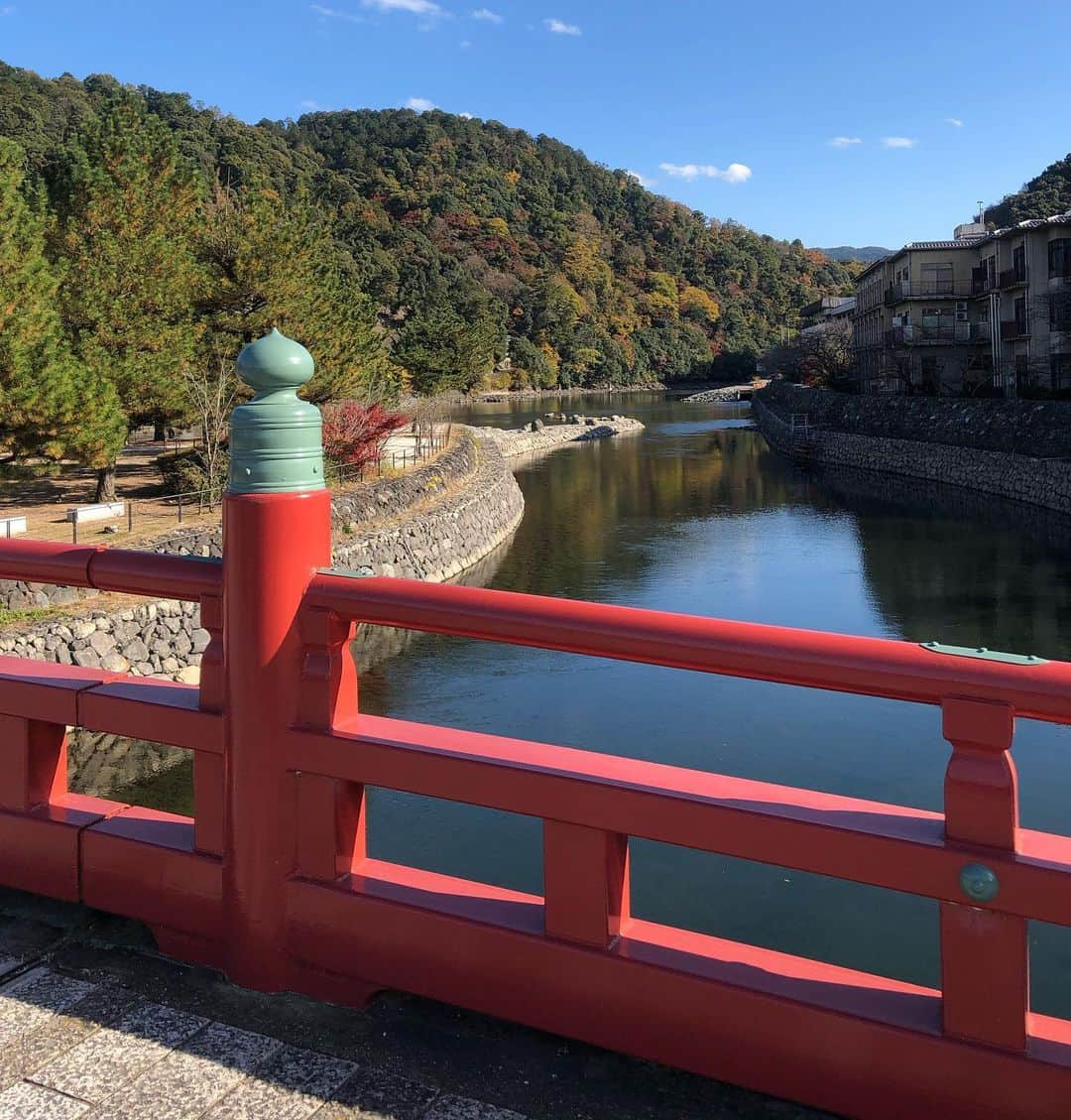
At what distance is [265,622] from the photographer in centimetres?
210

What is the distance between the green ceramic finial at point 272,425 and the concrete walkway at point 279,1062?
3.49 ft

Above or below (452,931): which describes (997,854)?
above

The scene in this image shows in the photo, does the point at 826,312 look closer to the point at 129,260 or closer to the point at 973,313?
the point at 973,313

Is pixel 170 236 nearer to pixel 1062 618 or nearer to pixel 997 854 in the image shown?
pixel 1062 618

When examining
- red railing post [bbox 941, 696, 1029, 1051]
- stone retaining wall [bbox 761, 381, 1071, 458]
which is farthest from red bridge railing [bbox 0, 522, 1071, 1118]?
stone retaining wall [bbox 761, 381, 1071, 458]

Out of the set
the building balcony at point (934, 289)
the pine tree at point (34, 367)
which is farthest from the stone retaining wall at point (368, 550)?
the building balcony at point (934, 289)

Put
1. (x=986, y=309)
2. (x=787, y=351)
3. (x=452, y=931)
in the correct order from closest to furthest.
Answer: (x=452, y=931) < (x=986, y=309) < (x=787, y=351)

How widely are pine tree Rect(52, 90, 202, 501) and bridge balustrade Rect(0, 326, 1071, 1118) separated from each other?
40.2 feet

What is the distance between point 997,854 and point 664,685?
30.5 ft

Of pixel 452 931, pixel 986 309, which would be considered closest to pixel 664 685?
pixel 452 931

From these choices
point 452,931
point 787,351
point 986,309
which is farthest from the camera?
point 787,351

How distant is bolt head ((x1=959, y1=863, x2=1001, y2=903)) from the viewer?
1.61 meters

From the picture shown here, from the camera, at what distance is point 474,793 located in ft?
6.61

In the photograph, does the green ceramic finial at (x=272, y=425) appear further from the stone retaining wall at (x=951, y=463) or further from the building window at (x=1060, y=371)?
the building window at (x=1060, y=371)
